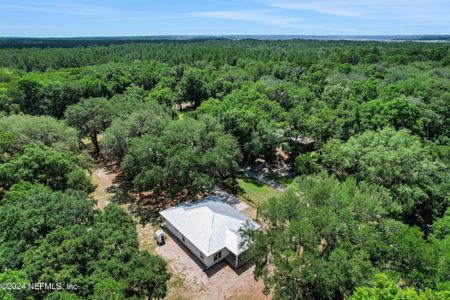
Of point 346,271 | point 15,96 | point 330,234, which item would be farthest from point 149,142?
point 15,96

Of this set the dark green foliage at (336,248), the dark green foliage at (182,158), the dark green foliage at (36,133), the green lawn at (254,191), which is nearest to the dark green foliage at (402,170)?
the dark green foliage at (336,248)

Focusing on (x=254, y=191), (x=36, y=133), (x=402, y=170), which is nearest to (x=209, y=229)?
(x=254, y=191)

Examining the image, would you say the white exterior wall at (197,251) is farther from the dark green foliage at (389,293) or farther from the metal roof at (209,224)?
the dark green foliage at (389,293)

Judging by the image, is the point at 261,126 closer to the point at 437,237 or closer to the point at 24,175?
the point at 437,237

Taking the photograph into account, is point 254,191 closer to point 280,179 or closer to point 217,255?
point 280,179

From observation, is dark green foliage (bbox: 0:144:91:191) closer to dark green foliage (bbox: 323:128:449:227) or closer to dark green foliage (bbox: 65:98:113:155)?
dark green foliage (bbox: 65:98:113:155)

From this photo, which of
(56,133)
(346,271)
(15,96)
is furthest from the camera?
(15,96)

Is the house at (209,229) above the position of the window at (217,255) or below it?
above
